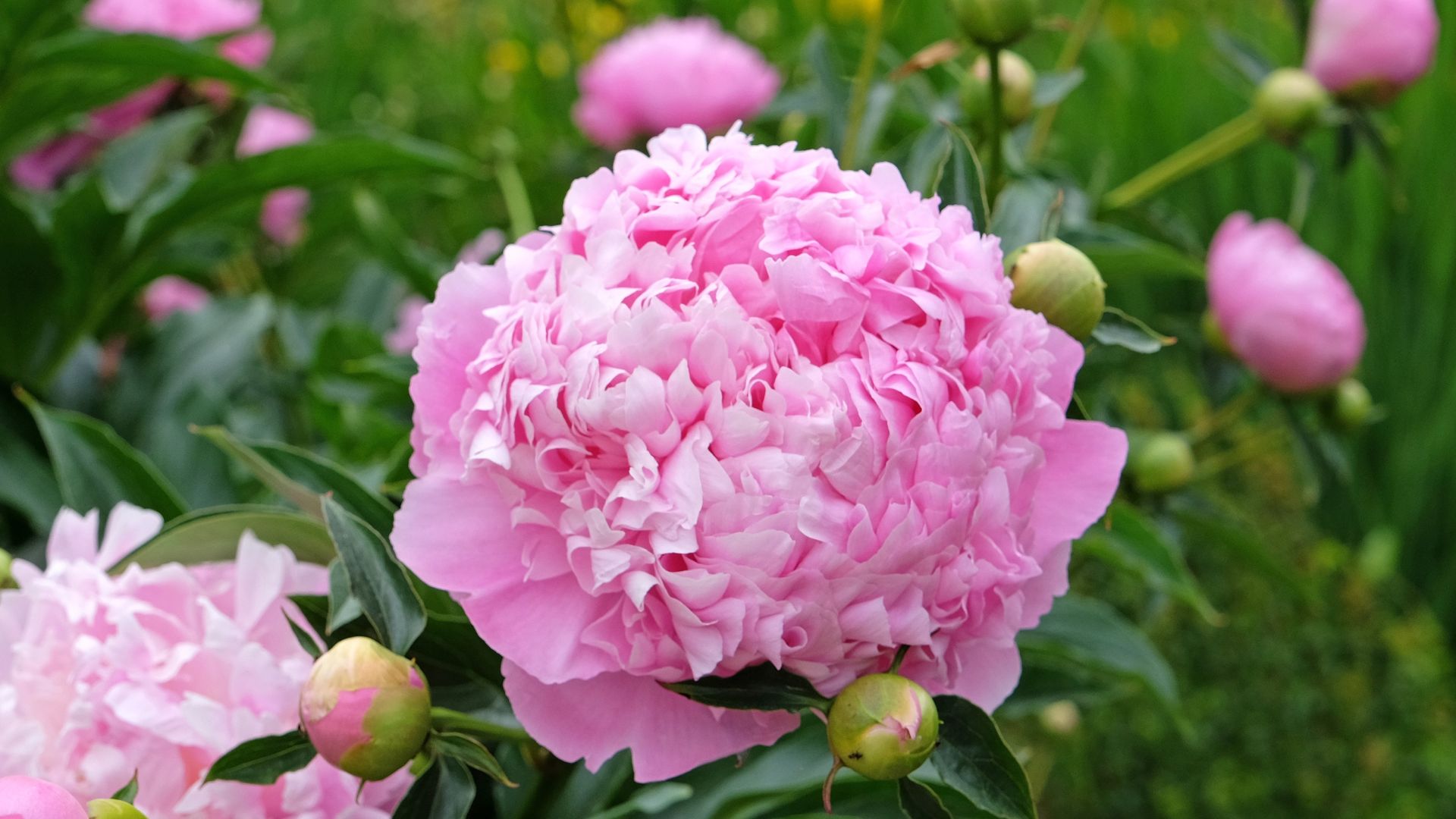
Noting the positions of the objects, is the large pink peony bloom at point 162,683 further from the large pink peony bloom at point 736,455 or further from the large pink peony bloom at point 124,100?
the large pink peony bloom at point 124,100

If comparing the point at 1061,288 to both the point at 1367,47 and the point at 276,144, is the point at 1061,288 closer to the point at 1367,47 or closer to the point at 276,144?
the point at 1367,47

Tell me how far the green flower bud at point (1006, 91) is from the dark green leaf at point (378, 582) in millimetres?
311

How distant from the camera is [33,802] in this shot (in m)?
0.30

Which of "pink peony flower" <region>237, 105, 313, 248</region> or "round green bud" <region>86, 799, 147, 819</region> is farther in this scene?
"pink peony flower" <region>237, 105, 313, 248</region>

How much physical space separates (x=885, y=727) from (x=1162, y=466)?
0.44 metres

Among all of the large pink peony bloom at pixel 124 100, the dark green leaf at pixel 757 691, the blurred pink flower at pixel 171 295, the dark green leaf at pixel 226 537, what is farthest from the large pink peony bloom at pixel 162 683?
the blurred pink flower at pixel 171 295

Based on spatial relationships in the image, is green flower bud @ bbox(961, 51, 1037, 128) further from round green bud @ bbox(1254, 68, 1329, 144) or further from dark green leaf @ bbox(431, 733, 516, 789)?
dark green leaf @ bbox(431, 733, 516, 789)

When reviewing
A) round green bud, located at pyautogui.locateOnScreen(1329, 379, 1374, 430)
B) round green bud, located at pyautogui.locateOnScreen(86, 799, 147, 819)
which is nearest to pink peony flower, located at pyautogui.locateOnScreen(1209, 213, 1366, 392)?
round green bud, located at pyautogui.locateOnScreen(1329, 379, 1374, 430)

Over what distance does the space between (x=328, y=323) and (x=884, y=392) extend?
57cm

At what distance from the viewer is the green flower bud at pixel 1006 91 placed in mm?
516

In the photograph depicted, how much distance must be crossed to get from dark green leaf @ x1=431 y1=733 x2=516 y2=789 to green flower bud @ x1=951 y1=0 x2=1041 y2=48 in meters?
0.32

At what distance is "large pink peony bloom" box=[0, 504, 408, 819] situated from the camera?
1.23 ft

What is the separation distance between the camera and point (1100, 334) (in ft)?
1.26

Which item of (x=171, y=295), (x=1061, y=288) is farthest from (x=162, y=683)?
(x=171, y=295)
